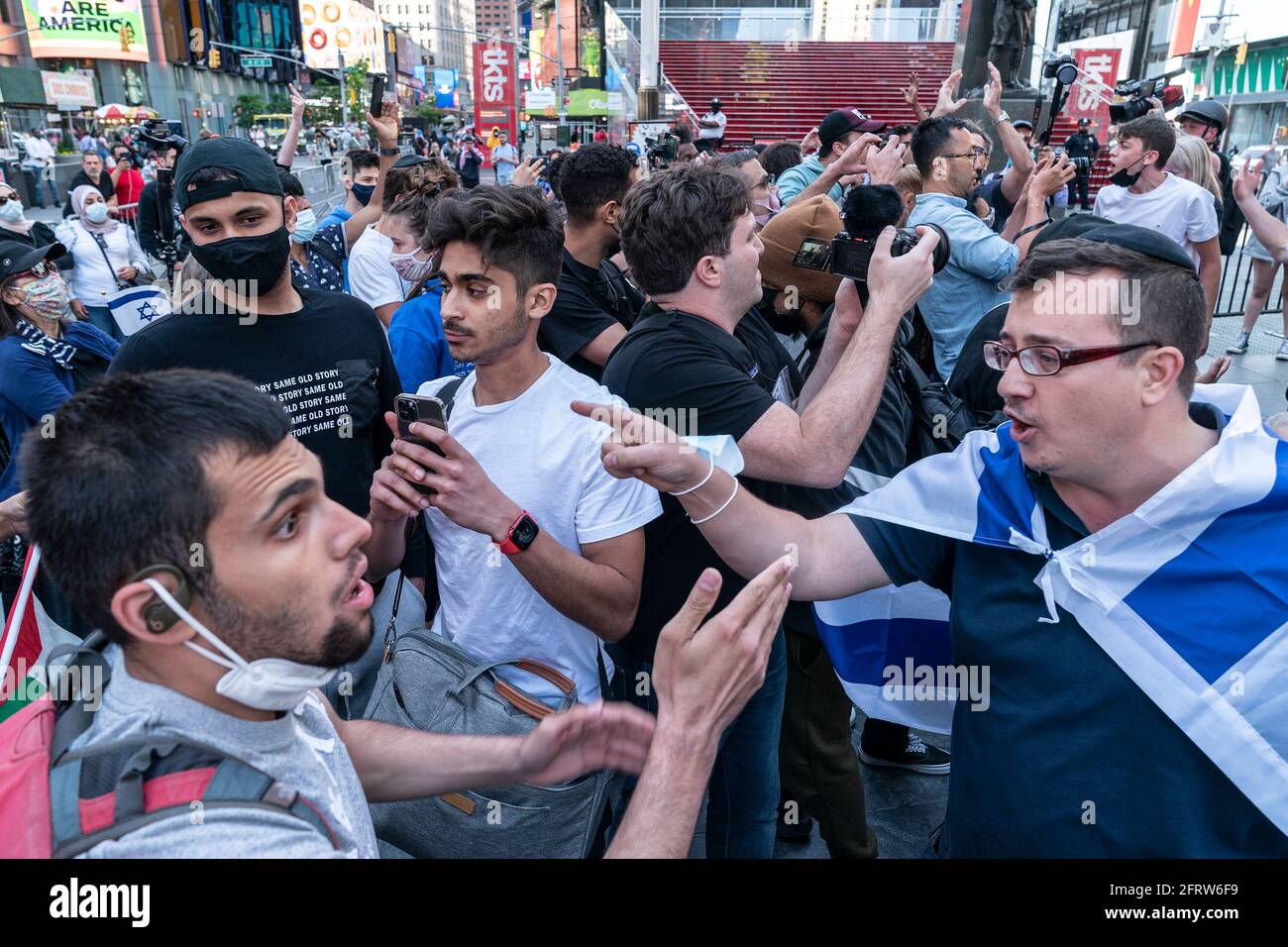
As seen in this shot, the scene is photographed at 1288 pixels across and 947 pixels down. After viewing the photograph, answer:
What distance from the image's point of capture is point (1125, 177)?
6.18m

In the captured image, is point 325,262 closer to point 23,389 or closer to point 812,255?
point 23,389

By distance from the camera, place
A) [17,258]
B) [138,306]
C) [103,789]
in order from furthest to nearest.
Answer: [138,306] → [17,258] → [103,789]

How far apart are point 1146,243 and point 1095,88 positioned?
14.5 m

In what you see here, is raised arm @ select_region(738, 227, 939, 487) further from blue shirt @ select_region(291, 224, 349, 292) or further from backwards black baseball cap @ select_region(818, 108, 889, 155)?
backwards black baseball cap @ select_region(818, 108, 889, 155)

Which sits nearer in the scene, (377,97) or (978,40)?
(377,97)

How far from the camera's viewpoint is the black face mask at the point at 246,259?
2.71 metres

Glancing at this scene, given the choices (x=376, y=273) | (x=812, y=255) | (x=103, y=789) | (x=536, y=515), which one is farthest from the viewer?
(x=376, y=273)

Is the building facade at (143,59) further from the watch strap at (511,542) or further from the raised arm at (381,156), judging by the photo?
the watch strap at (511,542)

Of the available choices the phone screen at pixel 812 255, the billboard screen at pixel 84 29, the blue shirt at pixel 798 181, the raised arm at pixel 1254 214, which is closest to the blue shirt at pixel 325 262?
the phone screen at pixel 812 255

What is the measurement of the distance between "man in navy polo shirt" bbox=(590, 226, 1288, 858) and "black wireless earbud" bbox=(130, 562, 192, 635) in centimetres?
84

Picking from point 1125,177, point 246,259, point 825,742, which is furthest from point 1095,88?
point 246,259

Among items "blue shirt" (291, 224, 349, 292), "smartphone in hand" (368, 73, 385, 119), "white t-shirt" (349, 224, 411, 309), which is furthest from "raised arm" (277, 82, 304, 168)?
"white t-shirt" (349, 224, 411, 309)

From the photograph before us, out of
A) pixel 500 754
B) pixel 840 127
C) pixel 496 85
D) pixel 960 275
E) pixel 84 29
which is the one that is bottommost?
pixel 500 754
